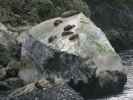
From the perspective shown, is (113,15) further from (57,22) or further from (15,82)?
(15,82)

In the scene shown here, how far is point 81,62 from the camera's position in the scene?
31.2m

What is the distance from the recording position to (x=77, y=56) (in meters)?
31.1

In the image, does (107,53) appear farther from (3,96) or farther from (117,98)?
(3,96)

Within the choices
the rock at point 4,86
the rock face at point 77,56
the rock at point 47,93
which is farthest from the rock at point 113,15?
the rock at point 47,93

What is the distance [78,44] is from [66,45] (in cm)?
88

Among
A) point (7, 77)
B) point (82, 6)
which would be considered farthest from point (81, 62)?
point (82, 6)

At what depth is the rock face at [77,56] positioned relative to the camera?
31.3 meters

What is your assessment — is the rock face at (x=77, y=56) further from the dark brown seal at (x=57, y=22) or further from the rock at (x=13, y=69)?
the rock at (x=13, y=69)

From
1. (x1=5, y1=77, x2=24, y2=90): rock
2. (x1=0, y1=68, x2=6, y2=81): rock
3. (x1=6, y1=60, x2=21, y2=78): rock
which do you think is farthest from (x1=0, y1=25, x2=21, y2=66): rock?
(x1=5, y1=77, x2=24, y2=90): rock

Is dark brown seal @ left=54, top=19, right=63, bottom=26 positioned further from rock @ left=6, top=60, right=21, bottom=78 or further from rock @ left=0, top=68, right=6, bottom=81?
rock @ left=0, top=68, right=6, bottom=81

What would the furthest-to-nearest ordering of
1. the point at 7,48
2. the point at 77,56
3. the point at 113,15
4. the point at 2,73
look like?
the point at 113,15 → the point at 7,48 → the point at 2,73 → the point at 77,56

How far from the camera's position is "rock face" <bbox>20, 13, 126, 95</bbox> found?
31297 millimetres

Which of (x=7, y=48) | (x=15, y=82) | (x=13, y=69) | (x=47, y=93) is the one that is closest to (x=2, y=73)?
(x=13, y=69)

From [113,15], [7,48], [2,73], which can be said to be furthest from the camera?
[113,15]
